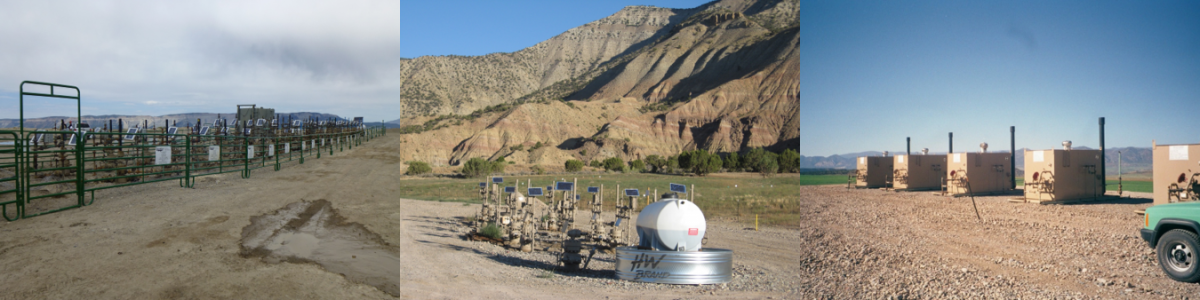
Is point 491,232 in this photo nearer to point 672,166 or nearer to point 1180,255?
point 1180,255

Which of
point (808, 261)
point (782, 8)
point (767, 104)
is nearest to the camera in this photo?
point (808, 261)

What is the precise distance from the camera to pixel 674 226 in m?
7.03

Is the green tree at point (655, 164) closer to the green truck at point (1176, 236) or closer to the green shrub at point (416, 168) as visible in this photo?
the green shrub at point (416, 168)

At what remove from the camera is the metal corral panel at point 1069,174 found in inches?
654

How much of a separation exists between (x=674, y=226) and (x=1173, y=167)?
39.3 feet

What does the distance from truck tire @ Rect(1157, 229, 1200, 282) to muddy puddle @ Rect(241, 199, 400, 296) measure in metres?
9.70

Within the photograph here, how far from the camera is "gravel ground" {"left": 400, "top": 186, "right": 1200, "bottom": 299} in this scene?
7.45m

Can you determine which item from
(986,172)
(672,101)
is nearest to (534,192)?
(986,172)

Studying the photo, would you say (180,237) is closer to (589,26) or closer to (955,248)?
(955,248)

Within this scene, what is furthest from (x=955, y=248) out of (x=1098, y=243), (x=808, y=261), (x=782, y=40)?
(x=782, y=40)

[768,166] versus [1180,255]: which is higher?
[1180,255]

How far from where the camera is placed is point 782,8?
11119 centimetres

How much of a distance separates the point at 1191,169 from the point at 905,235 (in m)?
5.37

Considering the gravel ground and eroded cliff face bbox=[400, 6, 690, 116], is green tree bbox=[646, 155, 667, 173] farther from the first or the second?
the gravel ground
